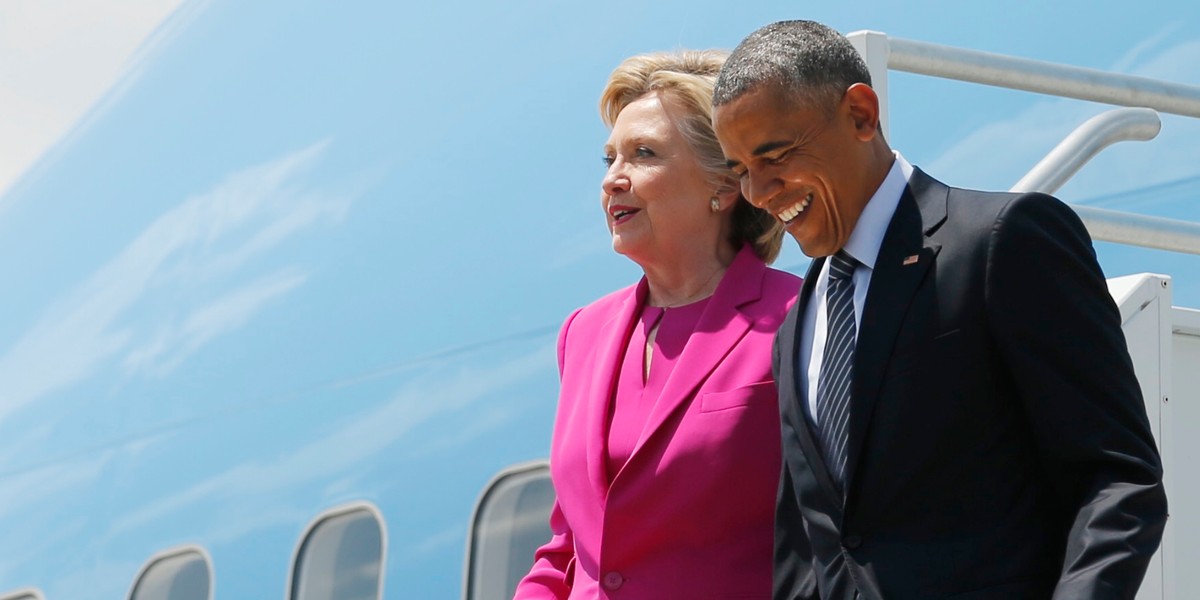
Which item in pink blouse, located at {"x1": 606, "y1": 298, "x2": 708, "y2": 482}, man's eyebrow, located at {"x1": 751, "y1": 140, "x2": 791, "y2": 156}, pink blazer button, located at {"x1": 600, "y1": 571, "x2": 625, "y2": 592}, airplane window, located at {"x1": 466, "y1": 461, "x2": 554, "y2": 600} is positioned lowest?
airplane window, located at {"x1": 466, "y1": 461, "x2": 554, "y2": 600}

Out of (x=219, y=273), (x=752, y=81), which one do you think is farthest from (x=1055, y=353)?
(x=219, y=273)

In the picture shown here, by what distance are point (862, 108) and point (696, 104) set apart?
75 cm

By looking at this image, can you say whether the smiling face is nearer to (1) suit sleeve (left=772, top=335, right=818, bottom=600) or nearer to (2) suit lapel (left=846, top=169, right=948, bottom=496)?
(2) suit lapel (left=846, top=169, right=948, bottom=496)

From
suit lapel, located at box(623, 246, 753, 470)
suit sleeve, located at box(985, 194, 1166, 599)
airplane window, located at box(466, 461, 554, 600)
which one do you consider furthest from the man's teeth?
airplane window, located at box(466, 461, 554, 600)

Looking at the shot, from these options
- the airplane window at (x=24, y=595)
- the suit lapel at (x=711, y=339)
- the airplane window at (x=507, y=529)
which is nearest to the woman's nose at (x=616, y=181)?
the suit lapel at (x=711, y=339)

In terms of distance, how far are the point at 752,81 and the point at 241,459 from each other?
3.43 m

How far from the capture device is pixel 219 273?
573 cm

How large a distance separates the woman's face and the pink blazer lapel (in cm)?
9

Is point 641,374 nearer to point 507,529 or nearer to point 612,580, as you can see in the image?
point 612,580

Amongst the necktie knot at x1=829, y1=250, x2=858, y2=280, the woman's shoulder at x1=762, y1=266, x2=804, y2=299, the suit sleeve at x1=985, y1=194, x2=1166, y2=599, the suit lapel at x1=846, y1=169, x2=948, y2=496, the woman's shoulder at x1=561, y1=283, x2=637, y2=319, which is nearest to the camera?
the suit sleeve at x1=985, y1=194, x2=1166, y2=599

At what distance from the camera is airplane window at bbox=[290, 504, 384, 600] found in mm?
4832

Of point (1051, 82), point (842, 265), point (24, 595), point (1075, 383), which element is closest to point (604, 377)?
point (842, 265)

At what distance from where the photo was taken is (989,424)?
202 cm

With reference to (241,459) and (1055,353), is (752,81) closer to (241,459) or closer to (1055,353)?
(1055,353)
